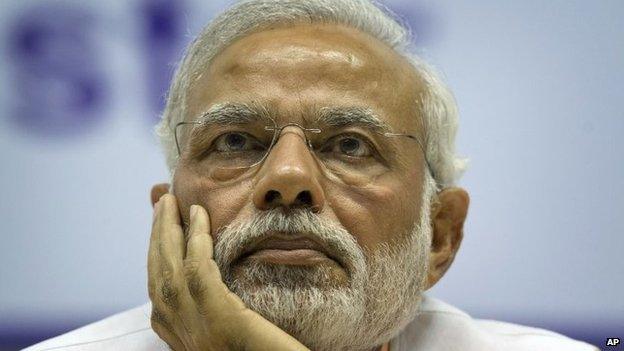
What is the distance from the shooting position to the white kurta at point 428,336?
2.12 m

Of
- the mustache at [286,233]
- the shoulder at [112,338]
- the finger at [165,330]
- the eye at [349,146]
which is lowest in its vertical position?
the shoulder at [112,338]

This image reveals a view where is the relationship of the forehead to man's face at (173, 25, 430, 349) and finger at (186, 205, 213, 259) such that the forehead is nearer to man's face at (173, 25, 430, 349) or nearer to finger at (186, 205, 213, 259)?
man's face at (173, 25, 430, 349)

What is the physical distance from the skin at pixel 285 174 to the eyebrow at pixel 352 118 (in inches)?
0.7

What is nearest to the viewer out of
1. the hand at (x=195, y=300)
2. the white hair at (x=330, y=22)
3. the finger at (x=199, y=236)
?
the hand at (x=195, y=300)

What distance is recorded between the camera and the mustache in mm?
1599

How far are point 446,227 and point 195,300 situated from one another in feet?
Answer: 2.83

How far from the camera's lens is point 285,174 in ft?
5.27

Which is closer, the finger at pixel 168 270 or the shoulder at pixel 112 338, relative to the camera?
the finger at pixel 168 270

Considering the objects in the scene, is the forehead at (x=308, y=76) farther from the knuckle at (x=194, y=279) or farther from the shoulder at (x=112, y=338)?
the shoulder at (x=112, y=338)

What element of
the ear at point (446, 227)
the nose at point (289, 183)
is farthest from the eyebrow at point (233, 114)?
the ear at point (446, 227)

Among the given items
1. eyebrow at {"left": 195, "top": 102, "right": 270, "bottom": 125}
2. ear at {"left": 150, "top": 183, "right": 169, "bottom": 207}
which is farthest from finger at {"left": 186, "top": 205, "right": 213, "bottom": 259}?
ear at {"left": 150, "top": 183, "right": 169, "bottom": 207}

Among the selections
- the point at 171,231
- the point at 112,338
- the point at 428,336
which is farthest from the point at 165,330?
the point at 428,336

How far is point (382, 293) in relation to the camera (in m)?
1.78

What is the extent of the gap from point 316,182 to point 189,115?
50cm
